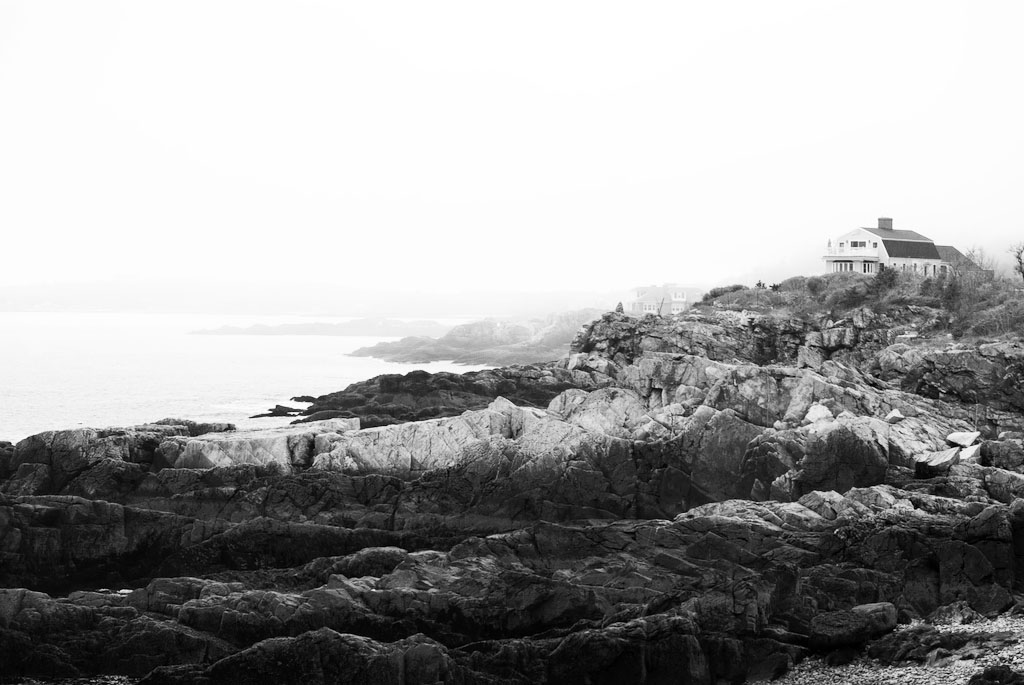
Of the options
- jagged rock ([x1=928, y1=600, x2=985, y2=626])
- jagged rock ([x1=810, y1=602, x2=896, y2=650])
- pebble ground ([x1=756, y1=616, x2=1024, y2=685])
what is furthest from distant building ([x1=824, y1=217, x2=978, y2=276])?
pebble ground ([x1=756, y1=616, x2=1024, y2=685])

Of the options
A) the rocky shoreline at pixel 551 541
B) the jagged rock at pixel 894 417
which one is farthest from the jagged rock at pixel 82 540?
the jagged rock at pixel 894 417

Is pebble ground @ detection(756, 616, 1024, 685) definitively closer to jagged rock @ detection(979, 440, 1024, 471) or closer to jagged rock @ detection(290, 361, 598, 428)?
jagged rock @ detection(979, 440, 1024, 471)

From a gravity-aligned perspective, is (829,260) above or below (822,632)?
above

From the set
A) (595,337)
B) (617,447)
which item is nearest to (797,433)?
(617,447)

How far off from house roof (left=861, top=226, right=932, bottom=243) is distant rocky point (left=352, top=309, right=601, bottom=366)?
63.2ft

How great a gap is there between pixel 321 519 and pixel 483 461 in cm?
381

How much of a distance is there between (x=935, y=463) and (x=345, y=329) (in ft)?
328

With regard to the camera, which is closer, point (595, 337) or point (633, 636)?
point (633, 636)

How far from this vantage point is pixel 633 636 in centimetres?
1270

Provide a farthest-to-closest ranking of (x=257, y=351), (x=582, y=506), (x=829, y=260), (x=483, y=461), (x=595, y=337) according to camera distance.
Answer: (x=257, y=351)
(x=829, y=260)
(x=595, y=337)
(x=483, y=461)
(x=582, y=506)

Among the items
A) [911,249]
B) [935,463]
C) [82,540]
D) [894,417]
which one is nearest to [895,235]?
[911,249]

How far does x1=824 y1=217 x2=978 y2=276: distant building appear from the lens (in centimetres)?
5231

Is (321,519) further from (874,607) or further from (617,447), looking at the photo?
(874,607)

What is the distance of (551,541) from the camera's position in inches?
616
